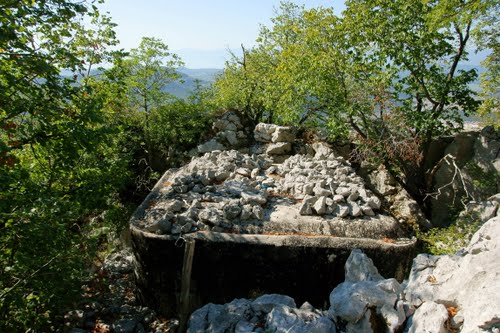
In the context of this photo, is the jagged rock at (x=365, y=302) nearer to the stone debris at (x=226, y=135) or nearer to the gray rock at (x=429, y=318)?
the gray rock at (x=429, y=318)

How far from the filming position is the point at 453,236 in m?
7.50

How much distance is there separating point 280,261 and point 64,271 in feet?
11.0

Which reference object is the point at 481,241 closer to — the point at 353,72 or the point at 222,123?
the point at 353,72

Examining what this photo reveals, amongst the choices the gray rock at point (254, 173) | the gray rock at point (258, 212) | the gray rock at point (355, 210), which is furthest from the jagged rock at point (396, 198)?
the gray rock at point (258, 212)

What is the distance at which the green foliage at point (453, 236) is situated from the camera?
7113 millimetres

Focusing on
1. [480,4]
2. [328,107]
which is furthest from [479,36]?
[328,107]

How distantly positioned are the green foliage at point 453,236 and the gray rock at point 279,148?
13.7 ft

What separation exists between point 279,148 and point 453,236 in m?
4.89

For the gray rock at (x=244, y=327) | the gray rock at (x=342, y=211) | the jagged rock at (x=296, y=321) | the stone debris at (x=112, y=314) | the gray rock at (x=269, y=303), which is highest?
the gray rock at (x=342, y=211)

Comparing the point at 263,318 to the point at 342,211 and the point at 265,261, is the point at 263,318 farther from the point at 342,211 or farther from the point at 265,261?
the point at 342,211

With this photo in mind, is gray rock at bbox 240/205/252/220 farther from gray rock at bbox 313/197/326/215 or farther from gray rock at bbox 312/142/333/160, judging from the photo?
gray rock at bbox 312/142/333/160

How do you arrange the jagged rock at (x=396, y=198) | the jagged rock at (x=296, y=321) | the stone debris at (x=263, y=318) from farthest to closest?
the jagged rock at (x=396, y=198) < the stone debris at (x=263, y=318) < the jagged rock at (x=296, y=321)

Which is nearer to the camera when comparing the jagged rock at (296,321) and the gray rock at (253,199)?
the jagged rock at (296,321)

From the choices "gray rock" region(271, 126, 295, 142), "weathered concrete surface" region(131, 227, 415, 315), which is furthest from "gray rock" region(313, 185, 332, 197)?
"gray rock" region(271, 126, 295, 142)
